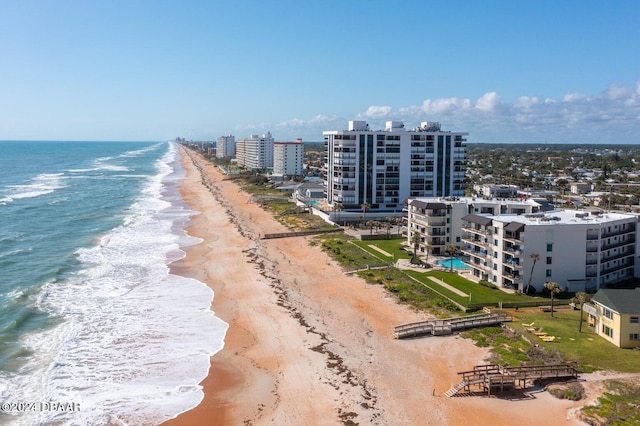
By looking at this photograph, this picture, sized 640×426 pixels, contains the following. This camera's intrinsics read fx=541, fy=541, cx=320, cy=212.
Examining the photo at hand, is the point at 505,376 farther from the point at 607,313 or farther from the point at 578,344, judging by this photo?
the point at 607,313

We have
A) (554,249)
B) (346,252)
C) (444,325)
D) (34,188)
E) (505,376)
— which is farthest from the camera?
(34,188)

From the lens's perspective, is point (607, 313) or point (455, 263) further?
point (455, 263)

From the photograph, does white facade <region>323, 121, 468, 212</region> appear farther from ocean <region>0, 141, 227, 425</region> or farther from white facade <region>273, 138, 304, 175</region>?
white facade <region>273, 138, 304, 175</region>

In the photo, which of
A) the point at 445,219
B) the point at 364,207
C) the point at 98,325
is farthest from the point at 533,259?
the point at 364,207

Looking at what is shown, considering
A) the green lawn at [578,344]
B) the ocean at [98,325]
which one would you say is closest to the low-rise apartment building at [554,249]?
the green lawn at [578,344]

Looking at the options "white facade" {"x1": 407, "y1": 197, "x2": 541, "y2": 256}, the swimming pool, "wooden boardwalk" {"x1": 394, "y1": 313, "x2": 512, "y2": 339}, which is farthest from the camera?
"white facade" {"x1": 407, "y1": 197, "x2": 541, "y2": 256}

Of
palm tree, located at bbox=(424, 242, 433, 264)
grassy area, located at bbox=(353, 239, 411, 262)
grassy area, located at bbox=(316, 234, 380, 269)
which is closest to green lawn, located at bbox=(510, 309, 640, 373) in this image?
palm tree, located at bbox=(424, 242, 433, 264)

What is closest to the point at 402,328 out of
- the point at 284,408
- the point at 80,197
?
the point at 284,408
